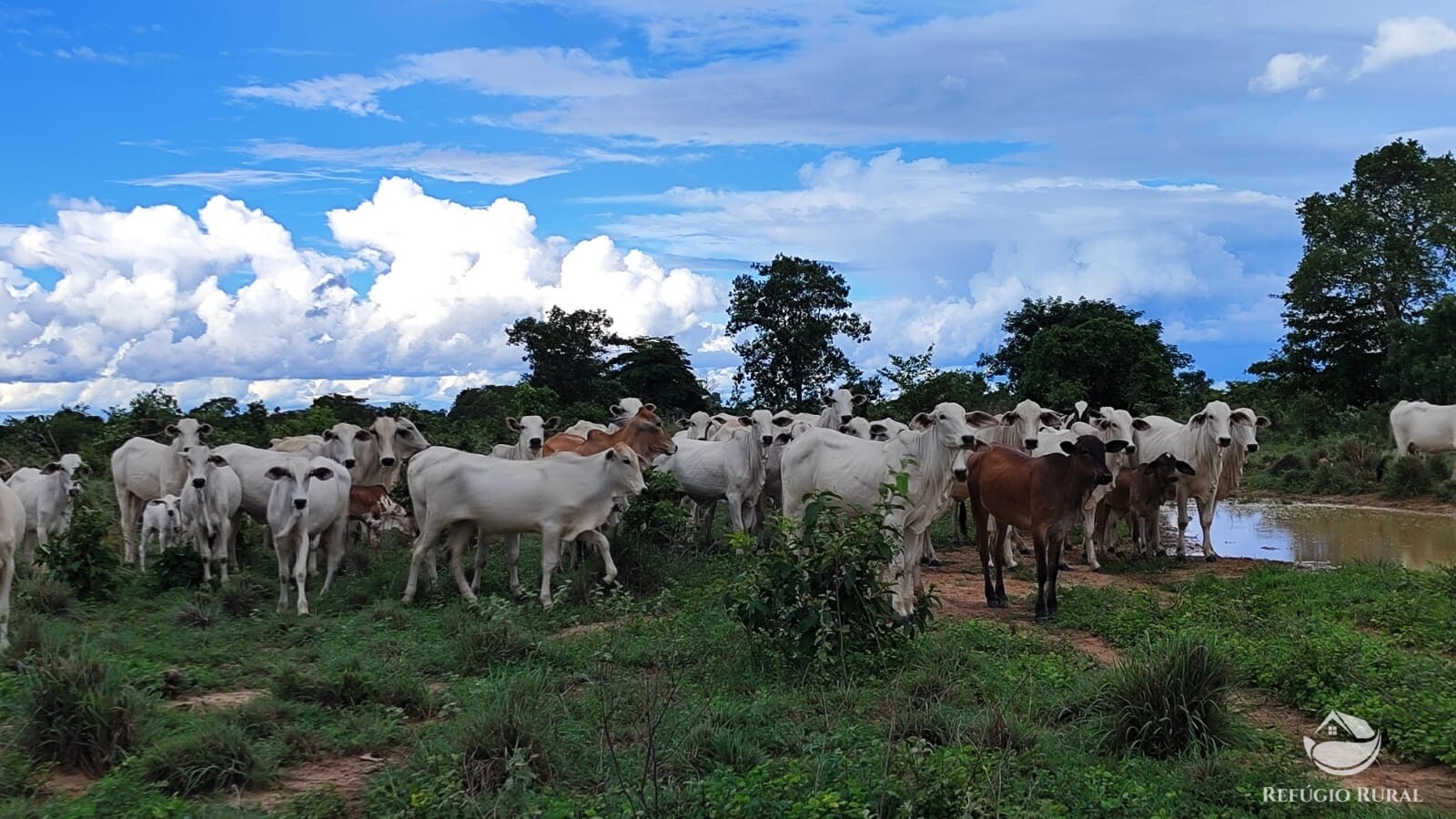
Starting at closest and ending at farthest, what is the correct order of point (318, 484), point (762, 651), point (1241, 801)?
point (1241, 801)
point (762, 651)
point (318, 484)

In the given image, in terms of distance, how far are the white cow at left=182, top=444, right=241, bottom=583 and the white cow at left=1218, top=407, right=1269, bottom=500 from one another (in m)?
12.5

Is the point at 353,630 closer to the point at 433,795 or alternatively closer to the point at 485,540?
the point at 485,540

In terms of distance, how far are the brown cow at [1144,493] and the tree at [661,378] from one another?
25.3m

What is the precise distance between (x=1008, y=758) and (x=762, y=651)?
8.56ft

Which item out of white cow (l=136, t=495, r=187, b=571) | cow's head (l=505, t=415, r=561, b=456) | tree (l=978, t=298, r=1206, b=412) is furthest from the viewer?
tree (l=978, t=298, r=1206, b=412)

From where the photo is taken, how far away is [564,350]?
4012cm

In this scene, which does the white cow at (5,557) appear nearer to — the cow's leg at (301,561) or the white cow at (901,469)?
the cow's leg at (301,561)

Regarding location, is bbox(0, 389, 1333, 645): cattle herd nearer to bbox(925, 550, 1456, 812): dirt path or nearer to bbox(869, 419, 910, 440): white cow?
bbox(869, 419, 910, 440): white cow

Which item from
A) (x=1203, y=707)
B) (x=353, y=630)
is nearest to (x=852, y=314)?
(x=353, y=630)

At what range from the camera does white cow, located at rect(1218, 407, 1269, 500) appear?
48.9 ft

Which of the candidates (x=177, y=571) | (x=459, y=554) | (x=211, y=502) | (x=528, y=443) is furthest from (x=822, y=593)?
(x=528, y=443)

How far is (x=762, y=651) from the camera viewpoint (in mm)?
Result: 8062

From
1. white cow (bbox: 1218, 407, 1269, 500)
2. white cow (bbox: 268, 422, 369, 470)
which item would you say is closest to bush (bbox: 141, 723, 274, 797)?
white cow (bbox: 268, 422, 369, 470)

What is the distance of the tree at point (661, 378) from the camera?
4019cm
